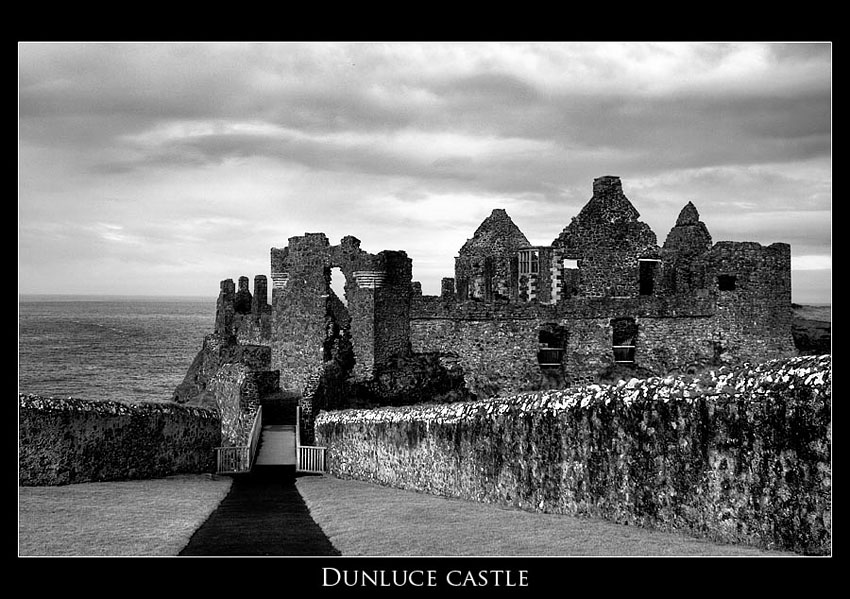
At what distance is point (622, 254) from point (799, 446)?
28640mm

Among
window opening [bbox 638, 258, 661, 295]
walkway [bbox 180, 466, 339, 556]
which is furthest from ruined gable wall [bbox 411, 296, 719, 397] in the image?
walkway [bbox 180, 466, 339, 556]

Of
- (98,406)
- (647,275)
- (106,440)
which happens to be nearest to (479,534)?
(106,440)

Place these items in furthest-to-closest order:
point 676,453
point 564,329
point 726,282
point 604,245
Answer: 1. point 604,245
2. point 726,282
3. point 564,329
4. point 676,453

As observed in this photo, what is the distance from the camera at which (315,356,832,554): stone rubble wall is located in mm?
8227

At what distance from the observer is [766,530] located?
27.9ft

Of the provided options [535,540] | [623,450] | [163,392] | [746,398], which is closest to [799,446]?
[746,398]

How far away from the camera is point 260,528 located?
35.6 feet

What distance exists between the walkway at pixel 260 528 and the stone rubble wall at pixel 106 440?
189 cm

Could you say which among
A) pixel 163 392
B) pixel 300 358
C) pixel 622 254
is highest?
pixel 622 254

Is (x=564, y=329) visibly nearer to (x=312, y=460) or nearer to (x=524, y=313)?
(x=524, y=313)

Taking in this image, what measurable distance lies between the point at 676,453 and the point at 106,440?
35.8 ft

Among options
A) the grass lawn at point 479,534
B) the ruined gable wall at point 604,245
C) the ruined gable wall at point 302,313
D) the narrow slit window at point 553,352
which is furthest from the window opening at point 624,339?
the grass lawn at point 479,534

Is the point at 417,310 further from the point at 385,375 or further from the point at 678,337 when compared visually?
the point at 678,337

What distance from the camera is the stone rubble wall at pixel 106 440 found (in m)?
14.5
